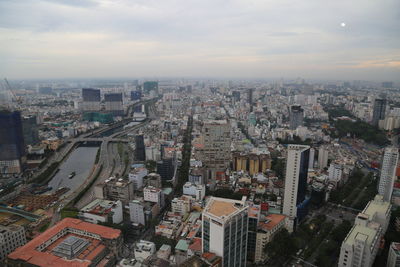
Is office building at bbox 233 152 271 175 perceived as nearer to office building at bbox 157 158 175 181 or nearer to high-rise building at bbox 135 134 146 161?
office building at bbox 157 158 175 181

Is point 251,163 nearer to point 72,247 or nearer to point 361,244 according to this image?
point 361,244

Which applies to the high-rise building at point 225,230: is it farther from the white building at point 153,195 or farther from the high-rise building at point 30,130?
the high-rise building at point 30,130

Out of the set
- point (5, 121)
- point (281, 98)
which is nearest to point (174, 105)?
point (281, 98)

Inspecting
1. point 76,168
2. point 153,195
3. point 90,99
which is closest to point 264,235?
point 153,195

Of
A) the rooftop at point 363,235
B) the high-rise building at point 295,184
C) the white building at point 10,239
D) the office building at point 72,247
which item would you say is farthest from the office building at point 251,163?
the white building at point 10,239

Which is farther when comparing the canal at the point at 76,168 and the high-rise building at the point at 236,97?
the high-rise building at the point at 236,97
